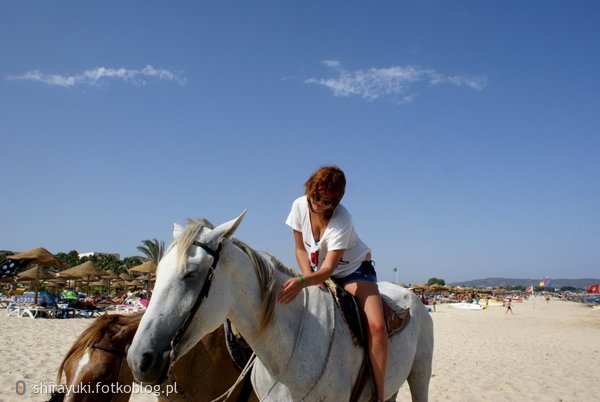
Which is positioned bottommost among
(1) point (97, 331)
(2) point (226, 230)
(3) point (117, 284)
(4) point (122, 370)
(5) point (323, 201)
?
(3) point (117, 284)

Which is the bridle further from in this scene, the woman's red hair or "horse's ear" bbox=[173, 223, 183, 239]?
the woman's red hair

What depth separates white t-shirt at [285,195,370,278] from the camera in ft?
8.66

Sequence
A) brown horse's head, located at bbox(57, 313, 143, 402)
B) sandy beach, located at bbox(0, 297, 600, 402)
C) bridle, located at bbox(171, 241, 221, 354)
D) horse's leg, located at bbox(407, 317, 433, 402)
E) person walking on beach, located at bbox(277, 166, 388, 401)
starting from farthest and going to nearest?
sandy beach, located at bbox(0, 297, 600, 402), horse's leg, located at bbox(407, 317, 433, 402), brown horse's head, located at bbox(57, 313, 143, 402), person walking on beach, located at bbox(277, 166, 388, 401), bridle, located at bbox(171, 241, 221, 354)

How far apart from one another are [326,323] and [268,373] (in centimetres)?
43

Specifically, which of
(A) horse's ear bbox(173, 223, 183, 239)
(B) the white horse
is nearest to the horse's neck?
(B) the white horse

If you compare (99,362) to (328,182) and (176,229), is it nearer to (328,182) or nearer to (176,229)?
(176,229)

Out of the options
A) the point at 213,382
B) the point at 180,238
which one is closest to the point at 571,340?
the point at 213,382

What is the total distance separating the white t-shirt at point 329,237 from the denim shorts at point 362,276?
0.09ft

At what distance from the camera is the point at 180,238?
2055 millimetres

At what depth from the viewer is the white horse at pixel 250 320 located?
1.84 meters

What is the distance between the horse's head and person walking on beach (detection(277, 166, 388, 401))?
52 centimetres

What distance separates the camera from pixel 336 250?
2.52m

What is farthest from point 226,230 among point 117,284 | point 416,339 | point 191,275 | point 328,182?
point 117,284

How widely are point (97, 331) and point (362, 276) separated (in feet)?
6.85
